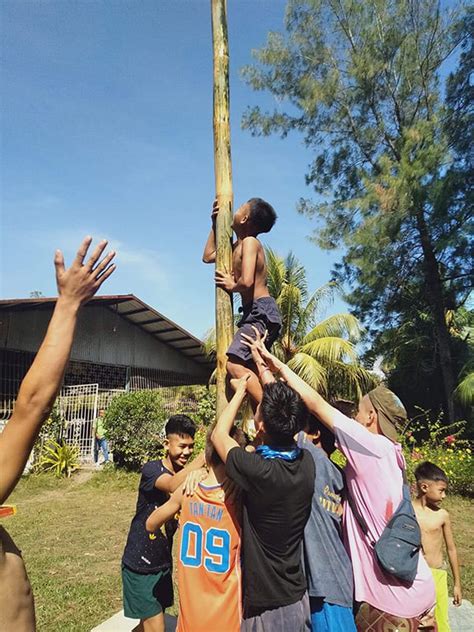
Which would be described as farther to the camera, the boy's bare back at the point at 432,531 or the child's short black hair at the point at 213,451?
the boy's bare back at the point at 432,531

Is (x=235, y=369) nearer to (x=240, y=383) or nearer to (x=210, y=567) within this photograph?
(x=240, y=383)

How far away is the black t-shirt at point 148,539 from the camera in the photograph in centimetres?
362

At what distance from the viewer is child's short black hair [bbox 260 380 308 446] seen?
2625 mm

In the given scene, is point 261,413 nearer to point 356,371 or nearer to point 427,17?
point 356,371

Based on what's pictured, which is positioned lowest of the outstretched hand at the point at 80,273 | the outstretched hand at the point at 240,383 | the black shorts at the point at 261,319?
the outstretched hand at the point at 240,383

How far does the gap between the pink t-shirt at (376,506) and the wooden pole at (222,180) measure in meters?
0.99

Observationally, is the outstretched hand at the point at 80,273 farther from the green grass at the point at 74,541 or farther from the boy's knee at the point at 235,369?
the green grass at the point at 74,541

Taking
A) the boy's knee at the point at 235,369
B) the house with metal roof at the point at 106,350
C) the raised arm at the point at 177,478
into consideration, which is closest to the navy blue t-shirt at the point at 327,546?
the raised arm at the point at 177,478

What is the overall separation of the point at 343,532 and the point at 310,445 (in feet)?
1.60

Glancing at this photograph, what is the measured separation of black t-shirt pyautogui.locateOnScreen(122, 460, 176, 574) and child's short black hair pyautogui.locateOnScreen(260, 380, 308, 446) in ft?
4.32

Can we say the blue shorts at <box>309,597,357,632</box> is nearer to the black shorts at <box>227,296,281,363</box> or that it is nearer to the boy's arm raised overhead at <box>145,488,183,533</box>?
the boy's arm raised overhead at <box>145,488,183,533</box>

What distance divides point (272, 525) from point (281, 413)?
54cm

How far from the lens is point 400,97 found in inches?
747

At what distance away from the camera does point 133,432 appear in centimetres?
1373
